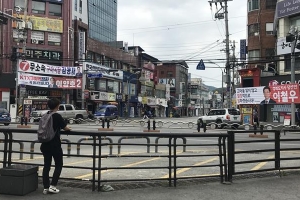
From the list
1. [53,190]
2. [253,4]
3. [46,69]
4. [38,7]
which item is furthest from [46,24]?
[53,190]

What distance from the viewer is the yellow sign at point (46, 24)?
45.5m

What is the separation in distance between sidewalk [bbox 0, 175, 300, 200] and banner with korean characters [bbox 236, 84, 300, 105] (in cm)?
1947

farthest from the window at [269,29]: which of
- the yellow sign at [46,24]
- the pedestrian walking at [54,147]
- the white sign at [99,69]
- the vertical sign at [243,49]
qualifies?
the pedestrian walking at [54,147]

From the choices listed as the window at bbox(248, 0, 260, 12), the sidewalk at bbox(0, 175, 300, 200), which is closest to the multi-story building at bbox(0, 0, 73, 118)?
the window at bbox(248, 0, 260, 12)

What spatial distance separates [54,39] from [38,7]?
189 inches

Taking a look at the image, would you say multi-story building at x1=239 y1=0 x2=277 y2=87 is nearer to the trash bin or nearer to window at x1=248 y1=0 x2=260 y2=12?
window at x1=248 y1=0 x2=260 y2=12

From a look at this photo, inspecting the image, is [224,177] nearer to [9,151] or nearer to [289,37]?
[9,151]

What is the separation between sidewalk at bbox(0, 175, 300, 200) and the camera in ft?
19.2

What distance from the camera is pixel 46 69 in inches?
1656

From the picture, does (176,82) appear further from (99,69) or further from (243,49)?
(243,49)

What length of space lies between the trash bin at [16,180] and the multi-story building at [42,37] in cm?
3734

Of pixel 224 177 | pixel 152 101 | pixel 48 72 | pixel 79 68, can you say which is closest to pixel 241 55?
pixel 79 68

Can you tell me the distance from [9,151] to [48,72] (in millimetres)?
37180

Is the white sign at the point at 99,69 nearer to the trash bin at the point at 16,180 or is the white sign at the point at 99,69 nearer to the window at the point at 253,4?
the window at the point at 253,4
